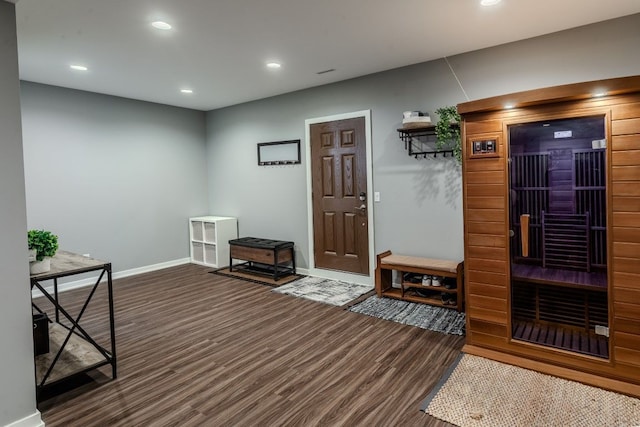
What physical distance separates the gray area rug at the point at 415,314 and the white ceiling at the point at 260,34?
2.62 metres

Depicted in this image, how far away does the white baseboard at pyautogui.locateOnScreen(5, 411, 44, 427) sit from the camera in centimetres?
206

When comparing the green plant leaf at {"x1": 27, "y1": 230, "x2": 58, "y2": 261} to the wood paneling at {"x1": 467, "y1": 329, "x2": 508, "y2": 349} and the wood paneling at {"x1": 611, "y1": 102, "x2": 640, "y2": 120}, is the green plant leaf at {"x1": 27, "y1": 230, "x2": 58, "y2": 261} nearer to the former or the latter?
the wood paneling at {"x1": 467, "y1": 329, "x2": 508, "y2": 349}

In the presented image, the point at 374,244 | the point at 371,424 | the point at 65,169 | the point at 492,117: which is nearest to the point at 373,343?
the point at 371,424

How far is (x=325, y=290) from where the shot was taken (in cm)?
465

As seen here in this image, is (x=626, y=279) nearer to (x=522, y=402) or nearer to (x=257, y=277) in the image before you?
(x=522, y=402)

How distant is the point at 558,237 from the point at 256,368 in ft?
7.91

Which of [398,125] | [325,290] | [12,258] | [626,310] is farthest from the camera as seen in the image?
[325,290]

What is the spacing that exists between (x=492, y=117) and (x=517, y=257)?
1.04 meters

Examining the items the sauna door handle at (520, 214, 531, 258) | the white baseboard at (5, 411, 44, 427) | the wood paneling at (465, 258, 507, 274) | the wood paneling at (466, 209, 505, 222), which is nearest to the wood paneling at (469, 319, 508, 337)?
the wood paneling at (465, 258, 507, 274)

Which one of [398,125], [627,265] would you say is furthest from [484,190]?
[398,125]

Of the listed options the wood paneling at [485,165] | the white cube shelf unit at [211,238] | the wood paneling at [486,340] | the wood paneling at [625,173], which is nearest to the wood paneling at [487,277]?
the wood paneling at [486,340]

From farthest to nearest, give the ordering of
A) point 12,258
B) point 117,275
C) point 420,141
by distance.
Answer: point 117,275 → point 420,141 → point 12,258

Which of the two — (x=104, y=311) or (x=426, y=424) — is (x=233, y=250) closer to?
(x=104, y=311)

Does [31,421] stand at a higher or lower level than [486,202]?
lower
